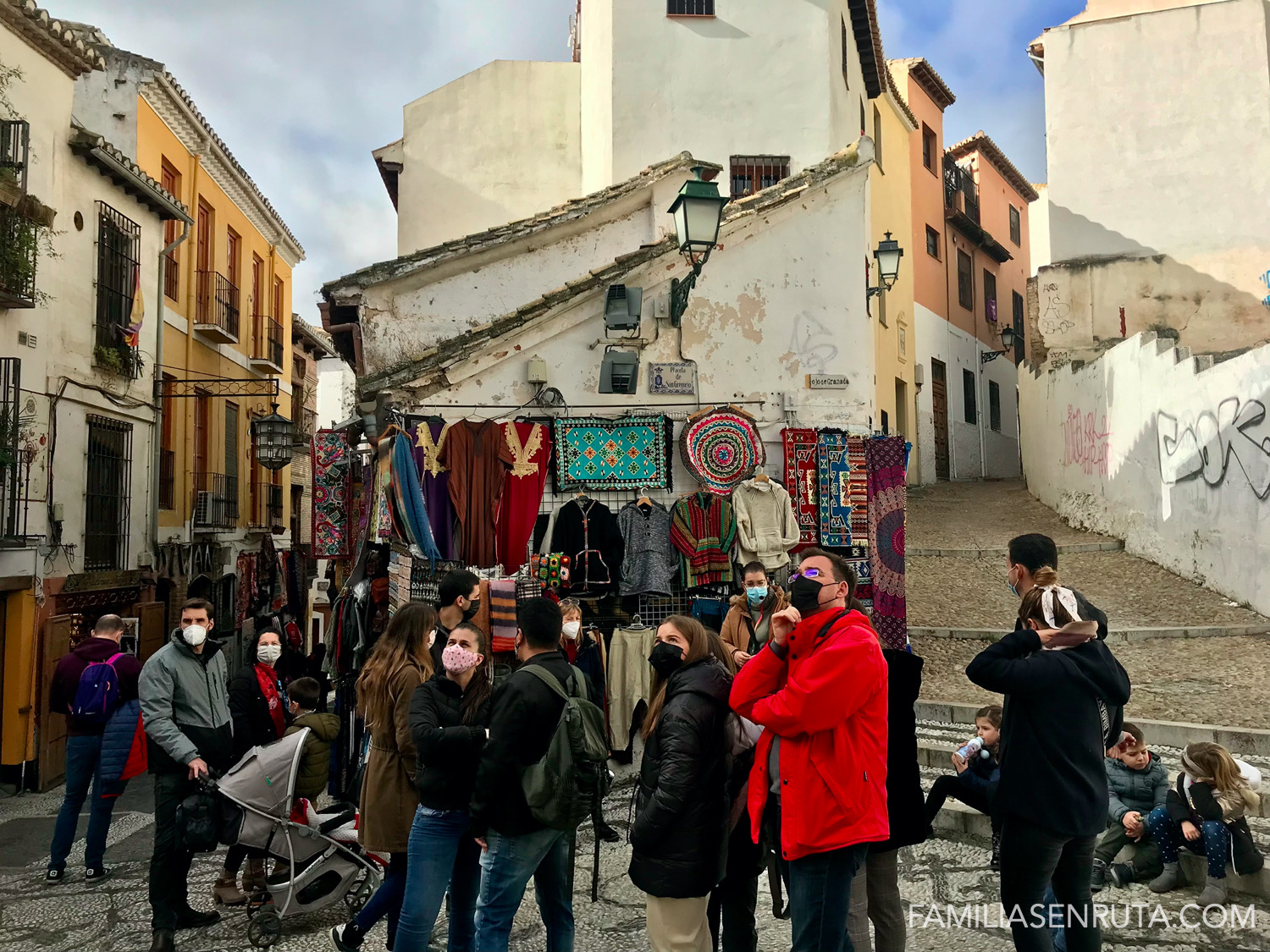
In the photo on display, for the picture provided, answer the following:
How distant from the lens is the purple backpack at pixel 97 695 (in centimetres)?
629

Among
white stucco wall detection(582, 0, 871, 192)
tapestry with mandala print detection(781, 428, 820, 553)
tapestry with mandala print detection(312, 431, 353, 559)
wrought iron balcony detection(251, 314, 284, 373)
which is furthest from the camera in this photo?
wrought iron balcony detection(251, 314, 284, 373)

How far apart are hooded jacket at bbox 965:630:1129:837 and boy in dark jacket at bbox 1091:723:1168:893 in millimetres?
1968

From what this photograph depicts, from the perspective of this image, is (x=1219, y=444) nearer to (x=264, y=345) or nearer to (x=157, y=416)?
(x=157, y=416)

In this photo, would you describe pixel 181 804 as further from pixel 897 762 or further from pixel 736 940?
pixel 897 762

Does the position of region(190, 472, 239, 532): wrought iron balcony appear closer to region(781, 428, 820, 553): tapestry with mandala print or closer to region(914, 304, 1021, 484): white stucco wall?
region(781, 428, 820, 553): tapestry with mandala print

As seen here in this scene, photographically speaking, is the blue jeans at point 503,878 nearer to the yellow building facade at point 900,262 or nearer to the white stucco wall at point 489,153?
the white stucco wall at point 489,153

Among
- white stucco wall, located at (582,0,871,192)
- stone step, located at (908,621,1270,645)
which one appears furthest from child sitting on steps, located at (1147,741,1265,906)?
white stucco wall, located at (582,0,871,192)

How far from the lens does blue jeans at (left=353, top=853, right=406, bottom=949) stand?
436 cm

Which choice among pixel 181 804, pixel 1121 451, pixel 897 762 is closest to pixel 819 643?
pixel 897 762

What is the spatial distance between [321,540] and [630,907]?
612cm

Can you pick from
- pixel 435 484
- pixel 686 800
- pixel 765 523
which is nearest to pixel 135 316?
pixel 435 484

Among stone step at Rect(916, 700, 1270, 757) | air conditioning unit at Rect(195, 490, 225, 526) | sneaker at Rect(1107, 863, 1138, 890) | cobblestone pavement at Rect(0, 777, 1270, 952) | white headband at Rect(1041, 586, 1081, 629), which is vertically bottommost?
cobblestone pavement at Rect(0, 777, 1270, 952)

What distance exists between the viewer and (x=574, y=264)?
10.9 meters

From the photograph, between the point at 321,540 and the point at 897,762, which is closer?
the point at 897,762
